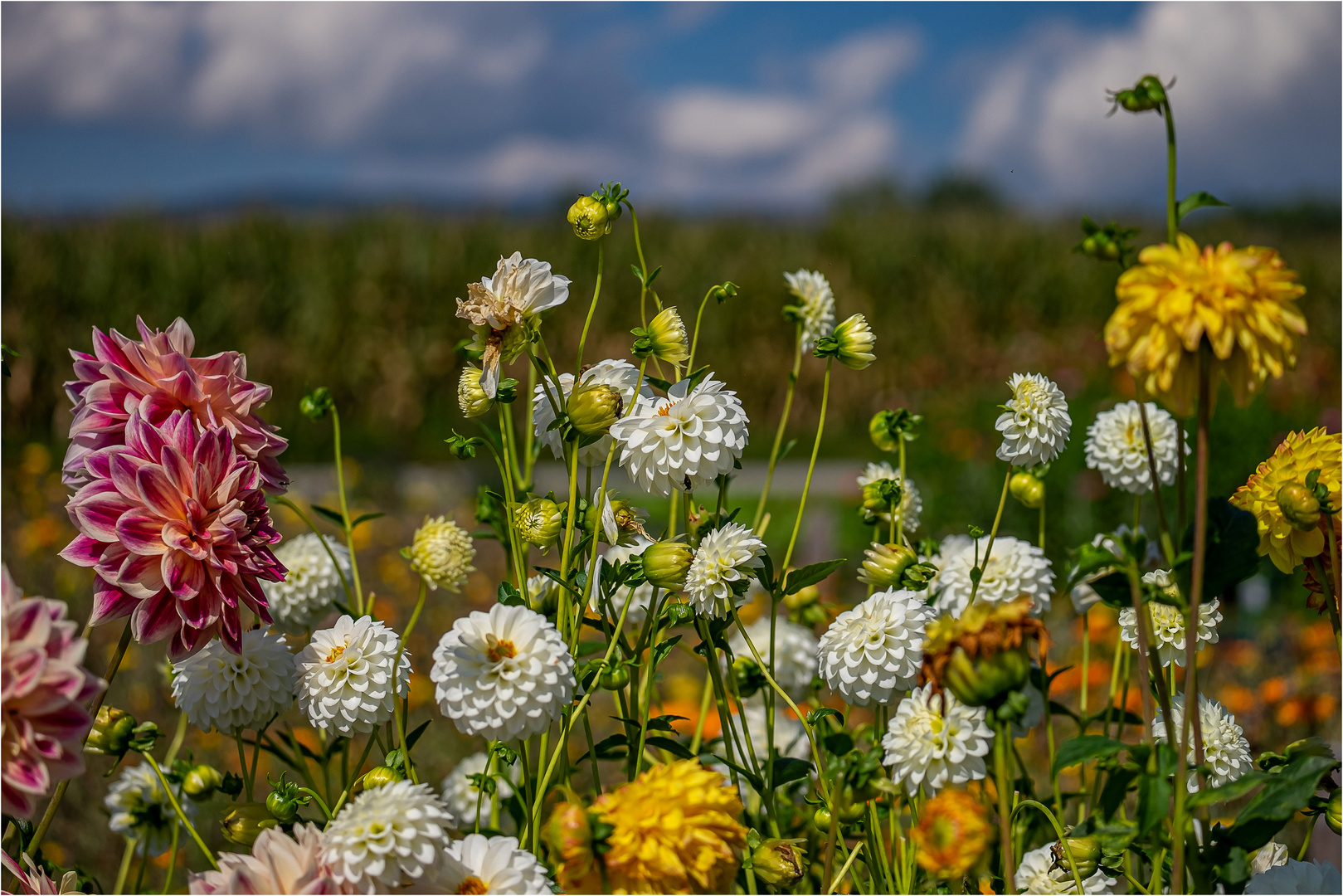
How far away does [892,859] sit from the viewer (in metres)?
0.91

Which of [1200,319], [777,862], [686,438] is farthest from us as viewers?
[686,438]

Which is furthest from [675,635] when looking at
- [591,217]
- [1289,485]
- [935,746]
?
[1289,485]

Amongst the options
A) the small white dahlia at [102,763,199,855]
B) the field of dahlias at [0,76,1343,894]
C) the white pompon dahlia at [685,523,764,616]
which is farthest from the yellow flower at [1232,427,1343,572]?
the small white dahlia at [102,763,199,855]

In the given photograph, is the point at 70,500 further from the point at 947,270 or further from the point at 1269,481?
the point at 947,270

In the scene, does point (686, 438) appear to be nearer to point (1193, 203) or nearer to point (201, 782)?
point (1193, 203)

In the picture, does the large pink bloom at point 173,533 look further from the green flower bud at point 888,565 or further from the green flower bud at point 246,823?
the green flower bud at point 888,565

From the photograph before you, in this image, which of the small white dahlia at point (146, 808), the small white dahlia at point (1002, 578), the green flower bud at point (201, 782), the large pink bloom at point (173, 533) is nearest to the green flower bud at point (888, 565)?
the small white dahlia at point (1002, 578)

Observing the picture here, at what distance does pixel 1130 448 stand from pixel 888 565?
36 centimetres

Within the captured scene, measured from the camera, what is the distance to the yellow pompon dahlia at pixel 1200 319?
56 centimetres

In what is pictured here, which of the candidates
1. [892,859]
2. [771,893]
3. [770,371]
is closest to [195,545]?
[771,893]

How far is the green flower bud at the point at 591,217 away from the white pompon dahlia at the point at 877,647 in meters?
0.38

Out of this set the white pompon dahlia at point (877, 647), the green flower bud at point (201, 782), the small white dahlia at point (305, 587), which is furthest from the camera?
the small white dahlia at point (305, 587)

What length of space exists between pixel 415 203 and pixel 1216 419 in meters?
5.64

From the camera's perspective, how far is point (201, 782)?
0.96 metres
